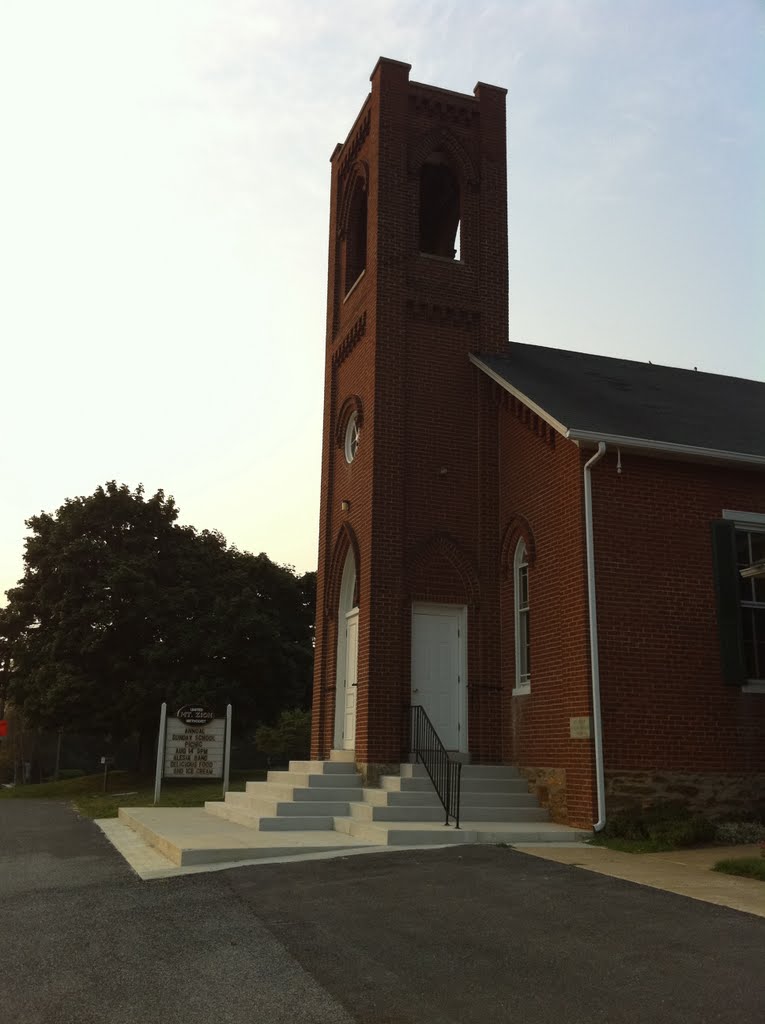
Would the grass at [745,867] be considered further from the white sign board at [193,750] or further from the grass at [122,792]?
the white sign board at [193,750]

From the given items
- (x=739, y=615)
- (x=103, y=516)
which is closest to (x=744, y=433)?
(x=739, y=615)

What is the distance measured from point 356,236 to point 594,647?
10.6 metres

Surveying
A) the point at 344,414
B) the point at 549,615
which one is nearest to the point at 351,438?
the point at 344,414

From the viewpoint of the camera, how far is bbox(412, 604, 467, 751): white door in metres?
14.5

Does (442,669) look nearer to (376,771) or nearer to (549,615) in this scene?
(376,771)

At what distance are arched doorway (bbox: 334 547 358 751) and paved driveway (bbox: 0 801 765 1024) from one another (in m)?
7.05

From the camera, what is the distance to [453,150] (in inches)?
684

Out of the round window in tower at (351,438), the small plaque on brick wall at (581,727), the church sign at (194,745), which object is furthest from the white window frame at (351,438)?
the small plaque on brick wall at (581,727)

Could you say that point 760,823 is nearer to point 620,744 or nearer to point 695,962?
point 620,744

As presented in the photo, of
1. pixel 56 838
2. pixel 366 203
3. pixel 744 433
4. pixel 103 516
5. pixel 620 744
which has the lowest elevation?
pixel 56 838

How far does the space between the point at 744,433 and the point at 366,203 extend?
29.7 feet

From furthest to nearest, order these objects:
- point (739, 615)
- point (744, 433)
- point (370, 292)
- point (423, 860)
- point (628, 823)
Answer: point (370, 292) < point (744, 433) < point (739, 615) < point (628, 823) < point (423, 860)

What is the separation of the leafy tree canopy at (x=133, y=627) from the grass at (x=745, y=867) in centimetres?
2214

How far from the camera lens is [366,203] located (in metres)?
18.9
